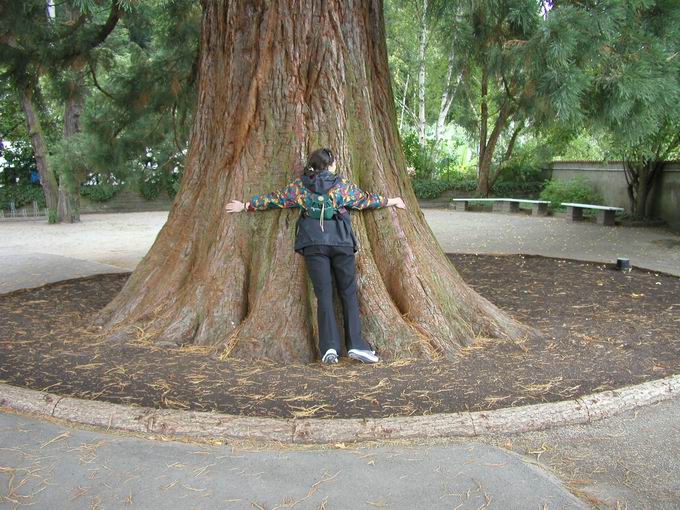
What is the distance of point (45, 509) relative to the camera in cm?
320

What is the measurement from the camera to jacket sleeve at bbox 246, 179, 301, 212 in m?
5.48

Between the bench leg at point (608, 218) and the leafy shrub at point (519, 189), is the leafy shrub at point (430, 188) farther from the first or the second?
the bench leg at point (608, 218)

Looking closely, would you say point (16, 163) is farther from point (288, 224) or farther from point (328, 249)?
point (328, 249)

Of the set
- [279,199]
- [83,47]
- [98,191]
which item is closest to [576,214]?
[83,47]

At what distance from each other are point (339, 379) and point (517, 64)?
3.64 m

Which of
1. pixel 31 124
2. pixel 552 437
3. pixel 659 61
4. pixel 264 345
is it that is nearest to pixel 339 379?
pixel 264 345

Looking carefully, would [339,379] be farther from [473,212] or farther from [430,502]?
[473,212]

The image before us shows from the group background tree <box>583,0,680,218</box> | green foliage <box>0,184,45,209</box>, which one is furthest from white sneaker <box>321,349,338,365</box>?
green foliage <box>0,184,45,209</box>

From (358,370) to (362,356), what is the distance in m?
0.13

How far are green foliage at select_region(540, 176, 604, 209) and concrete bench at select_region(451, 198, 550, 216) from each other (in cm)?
30

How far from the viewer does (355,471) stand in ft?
11.8

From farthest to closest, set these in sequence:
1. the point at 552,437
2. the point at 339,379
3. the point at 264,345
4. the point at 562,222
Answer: the point at 562,222 → the point at 264,345 → the point at 339,379 → the point at 552,437

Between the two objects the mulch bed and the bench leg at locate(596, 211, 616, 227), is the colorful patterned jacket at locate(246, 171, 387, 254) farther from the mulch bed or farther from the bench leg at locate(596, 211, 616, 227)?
the bench leg at locate(596, 211, 616, 227)

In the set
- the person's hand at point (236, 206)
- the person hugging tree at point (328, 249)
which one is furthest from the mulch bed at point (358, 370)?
the person's hand at point (236, 206)
